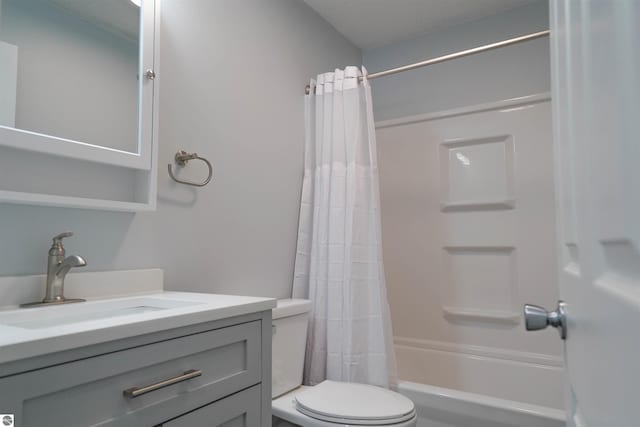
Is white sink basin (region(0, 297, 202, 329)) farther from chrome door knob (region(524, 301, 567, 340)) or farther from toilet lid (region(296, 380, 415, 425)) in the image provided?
chrome door knob (region(524, 301, 567, 340))

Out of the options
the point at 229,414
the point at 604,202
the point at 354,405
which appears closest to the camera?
the point at 604,202

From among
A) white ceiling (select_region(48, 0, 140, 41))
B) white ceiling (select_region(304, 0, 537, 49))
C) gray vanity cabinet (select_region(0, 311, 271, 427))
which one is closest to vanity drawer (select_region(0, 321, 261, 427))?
gray vanity cabinet (select_region(0, 311, 271, 427))

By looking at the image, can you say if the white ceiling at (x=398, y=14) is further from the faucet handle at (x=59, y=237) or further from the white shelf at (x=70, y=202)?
the faucet handle at (x=59, y=237)

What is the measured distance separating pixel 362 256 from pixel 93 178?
1181 mm

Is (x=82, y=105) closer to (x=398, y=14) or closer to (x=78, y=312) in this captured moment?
(x=78, y=312)

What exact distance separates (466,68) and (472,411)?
6.25 feet

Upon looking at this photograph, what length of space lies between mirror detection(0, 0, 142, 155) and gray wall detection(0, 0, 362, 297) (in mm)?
160

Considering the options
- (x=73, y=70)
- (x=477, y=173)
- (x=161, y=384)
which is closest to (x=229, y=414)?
(x=161, y=384)

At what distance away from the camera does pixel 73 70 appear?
120cm

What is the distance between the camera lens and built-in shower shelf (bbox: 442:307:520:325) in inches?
86.7

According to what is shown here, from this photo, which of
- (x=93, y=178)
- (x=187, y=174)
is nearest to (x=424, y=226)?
(x=187, y=174)

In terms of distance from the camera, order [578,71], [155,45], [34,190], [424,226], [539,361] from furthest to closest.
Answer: [424,226]
[539,361]
[155,45]
[34,190]
[578,71]

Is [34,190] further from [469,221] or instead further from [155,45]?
[469,221]

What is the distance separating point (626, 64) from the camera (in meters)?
0.30
